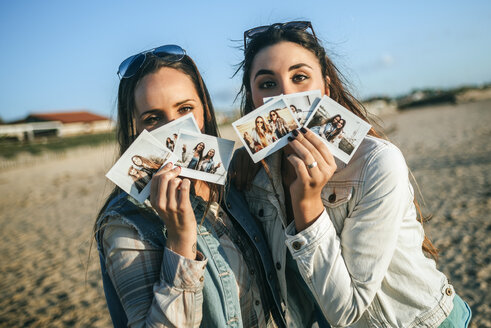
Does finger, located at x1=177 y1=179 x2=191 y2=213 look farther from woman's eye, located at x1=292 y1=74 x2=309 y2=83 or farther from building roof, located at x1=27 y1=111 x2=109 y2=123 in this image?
building roof, located at x1=27 y1=111 x2=109 y2=123

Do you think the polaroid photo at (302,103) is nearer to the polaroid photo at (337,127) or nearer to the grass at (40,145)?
the polaroid photo at (337,127)

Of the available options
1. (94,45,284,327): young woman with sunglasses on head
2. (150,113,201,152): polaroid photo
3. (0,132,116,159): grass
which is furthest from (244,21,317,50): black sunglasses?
(0,132,116,159): grass

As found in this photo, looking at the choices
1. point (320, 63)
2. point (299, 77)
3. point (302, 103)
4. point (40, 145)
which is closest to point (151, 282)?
point (302, 103)

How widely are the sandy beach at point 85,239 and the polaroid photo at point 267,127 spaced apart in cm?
106

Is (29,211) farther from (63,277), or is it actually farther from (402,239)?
(402,239)

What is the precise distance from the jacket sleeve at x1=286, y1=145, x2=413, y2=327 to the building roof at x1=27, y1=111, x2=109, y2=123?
5942 centimetres

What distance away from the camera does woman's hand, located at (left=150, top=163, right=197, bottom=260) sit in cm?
154

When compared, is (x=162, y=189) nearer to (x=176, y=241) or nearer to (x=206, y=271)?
(x=176, y=241)

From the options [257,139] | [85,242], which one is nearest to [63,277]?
[85,242]

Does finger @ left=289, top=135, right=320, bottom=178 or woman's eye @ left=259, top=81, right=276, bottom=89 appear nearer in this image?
finger @ left=289, top=135, right=320, bottom=178

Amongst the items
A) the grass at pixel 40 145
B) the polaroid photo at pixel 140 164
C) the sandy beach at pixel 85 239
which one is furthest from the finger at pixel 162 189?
the grass at pixel 40 145

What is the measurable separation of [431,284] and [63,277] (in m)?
7.09

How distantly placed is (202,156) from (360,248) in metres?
1.03

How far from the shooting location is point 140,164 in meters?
1.78
